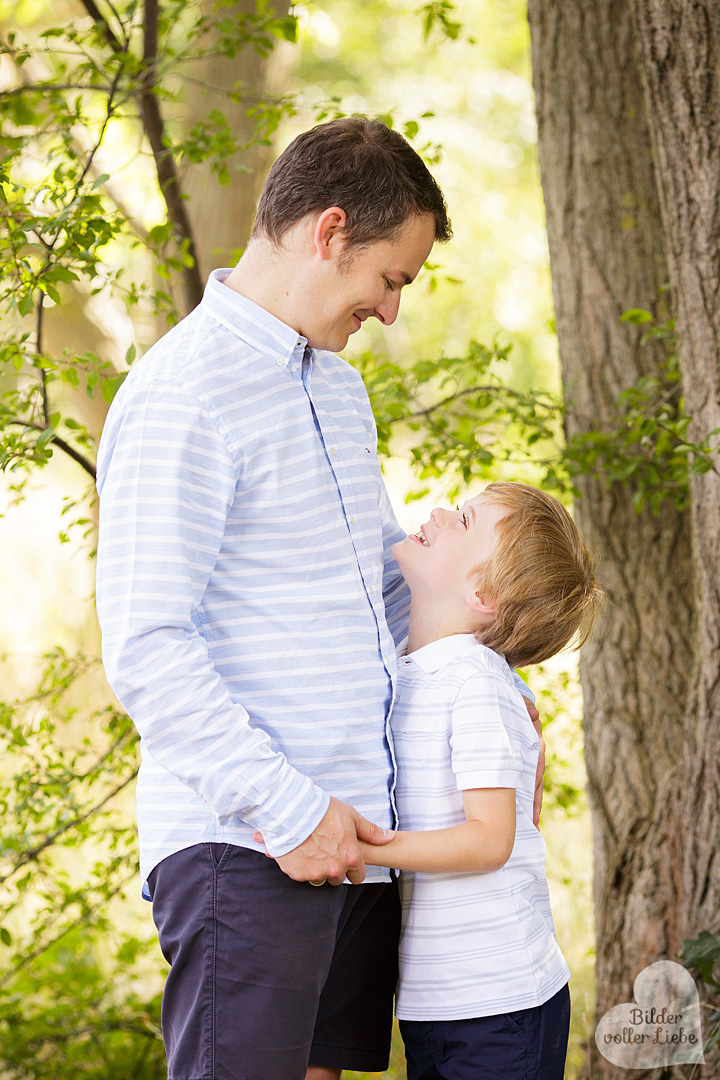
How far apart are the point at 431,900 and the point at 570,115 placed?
2233 millimetres

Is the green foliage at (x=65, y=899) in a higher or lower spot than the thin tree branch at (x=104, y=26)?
lower

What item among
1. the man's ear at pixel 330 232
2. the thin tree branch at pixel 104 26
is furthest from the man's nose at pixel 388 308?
the thin tree branch at pixel 104 26

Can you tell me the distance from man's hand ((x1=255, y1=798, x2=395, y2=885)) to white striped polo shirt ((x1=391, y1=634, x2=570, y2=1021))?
0.70 feet

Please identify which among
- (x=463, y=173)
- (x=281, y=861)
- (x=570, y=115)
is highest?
(x=463, y=173)

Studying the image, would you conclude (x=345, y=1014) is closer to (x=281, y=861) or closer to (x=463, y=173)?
(x=281, y=861)

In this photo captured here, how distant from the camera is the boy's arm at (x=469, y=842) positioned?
1.35 m

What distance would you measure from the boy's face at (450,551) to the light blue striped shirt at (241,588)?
0.13 meters

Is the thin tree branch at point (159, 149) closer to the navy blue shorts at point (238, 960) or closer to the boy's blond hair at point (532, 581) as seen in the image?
the boy's blond hair at point (532, 581)

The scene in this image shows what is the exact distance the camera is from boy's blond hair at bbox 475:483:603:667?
1562mm

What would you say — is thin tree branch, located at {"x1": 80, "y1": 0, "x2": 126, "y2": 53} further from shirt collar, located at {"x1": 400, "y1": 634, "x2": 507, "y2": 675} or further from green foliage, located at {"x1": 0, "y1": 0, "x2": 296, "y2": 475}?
shirt collar, located at {"x1": 400, "y1": 634, "x2": 507, "y2": 675}

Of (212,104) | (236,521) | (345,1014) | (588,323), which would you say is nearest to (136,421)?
(236,521)

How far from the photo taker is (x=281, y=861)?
122 cm

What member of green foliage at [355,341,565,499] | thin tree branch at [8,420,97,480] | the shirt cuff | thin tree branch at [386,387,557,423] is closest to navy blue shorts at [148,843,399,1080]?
the shirt cuff

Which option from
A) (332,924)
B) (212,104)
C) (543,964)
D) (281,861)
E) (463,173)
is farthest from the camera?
(463,173)
